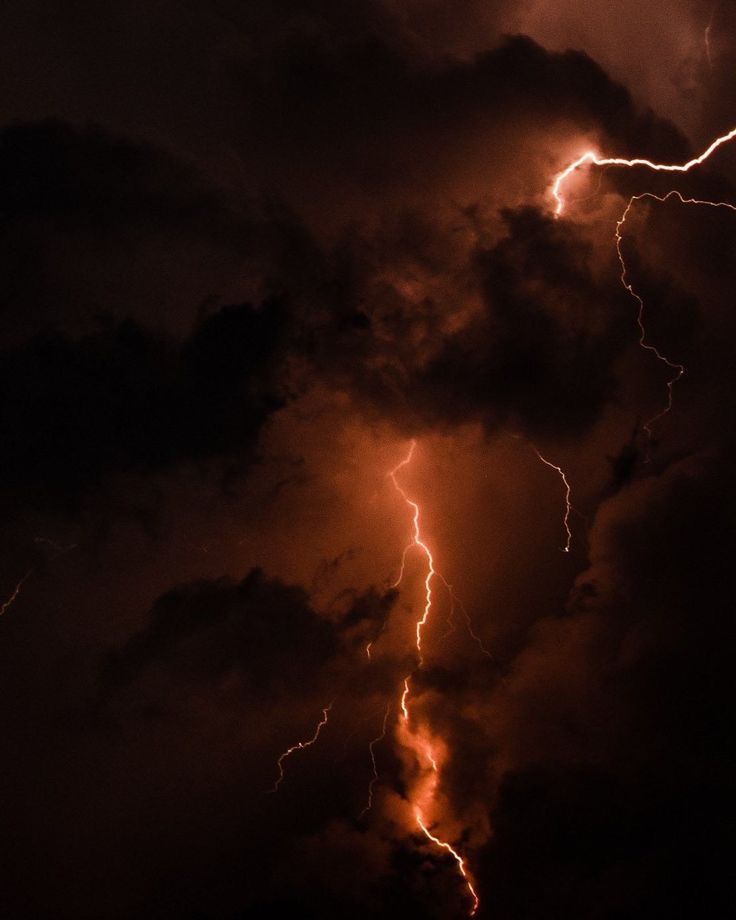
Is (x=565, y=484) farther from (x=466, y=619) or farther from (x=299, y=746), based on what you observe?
(x=299, y=746)

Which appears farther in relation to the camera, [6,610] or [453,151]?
[453,151]

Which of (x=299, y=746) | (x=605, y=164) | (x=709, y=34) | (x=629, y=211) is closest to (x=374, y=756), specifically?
(x=299, y=746)

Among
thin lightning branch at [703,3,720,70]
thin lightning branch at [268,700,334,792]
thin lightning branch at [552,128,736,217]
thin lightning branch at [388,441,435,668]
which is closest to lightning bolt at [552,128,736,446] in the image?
thin lightning branch at [552,128,736,217]

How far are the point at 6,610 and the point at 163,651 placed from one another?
1.36 m

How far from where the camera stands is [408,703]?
7477 mm

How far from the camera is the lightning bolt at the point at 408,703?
729cm

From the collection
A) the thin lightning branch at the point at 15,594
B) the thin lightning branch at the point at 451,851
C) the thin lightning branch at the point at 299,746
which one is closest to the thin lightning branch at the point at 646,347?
the thin lightning branch at the point at 299,746

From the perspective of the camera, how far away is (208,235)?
7.33m

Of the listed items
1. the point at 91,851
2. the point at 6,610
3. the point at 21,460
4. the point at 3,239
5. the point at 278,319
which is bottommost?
the point at 91,851

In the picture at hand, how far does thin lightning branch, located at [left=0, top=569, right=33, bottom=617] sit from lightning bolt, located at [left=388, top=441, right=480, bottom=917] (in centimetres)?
324

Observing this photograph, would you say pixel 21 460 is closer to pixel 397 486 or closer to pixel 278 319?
pixel 278 319

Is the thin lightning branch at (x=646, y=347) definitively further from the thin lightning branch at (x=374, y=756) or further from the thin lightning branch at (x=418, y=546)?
the thin lightning branch at (x=374, y=756)

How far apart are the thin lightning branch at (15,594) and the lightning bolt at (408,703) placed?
3.24 m

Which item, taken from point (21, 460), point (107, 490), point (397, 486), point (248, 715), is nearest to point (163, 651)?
point (248, 715)
